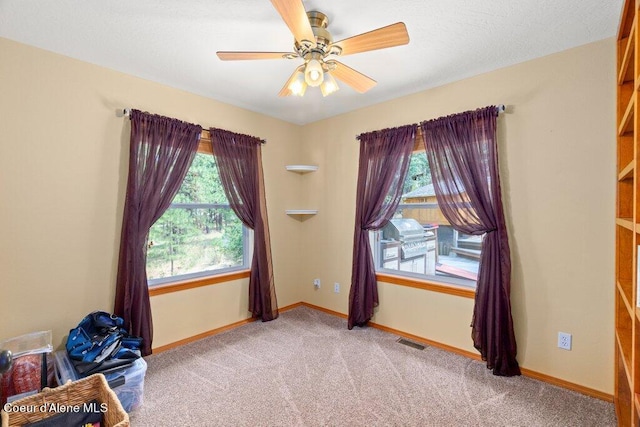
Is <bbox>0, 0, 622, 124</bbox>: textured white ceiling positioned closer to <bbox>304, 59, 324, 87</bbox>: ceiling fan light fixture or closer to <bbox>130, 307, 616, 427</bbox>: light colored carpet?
<bbox>304, 59, 324, 87</bbox>: ceiling fan light fixture

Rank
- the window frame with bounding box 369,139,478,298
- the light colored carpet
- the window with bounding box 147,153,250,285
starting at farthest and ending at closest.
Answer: the window with bounding box 147,153,250,285 < the window frame with bounding box 369,139,478,298 < the light colored carpet

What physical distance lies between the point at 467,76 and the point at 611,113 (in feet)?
3.50

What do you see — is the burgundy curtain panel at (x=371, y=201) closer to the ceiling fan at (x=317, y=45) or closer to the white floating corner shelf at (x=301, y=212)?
the white floating corner shelf at (x=301, y=212)

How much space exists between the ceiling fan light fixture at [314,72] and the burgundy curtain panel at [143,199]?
162cm

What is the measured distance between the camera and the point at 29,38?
208 centimetres

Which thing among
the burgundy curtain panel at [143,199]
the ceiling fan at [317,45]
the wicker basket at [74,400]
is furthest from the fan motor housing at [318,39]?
the wicker basket at [74,400]

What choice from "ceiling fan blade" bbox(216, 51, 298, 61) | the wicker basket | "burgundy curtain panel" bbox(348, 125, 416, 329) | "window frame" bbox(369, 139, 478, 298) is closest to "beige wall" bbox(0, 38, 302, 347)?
the wicker basket

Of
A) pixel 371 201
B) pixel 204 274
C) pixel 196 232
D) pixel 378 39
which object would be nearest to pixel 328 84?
pixel 378 39

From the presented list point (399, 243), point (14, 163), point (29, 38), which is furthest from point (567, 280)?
point (29, 38)

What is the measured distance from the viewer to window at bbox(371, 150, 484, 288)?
9.25ft

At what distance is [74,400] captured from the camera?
5.63ft

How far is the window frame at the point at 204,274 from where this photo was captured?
284cm

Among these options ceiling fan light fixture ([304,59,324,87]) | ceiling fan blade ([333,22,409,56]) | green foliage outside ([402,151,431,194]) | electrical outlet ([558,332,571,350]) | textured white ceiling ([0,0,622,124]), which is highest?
textured white ceiling ([0,0,622,124])

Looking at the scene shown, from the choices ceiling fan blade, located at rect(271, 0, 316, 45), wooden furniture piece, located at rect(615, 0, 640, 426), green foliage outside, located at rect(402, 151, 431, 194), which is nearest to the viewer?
ceiling fan blade, located at rect(271, 0, 316, 45)
